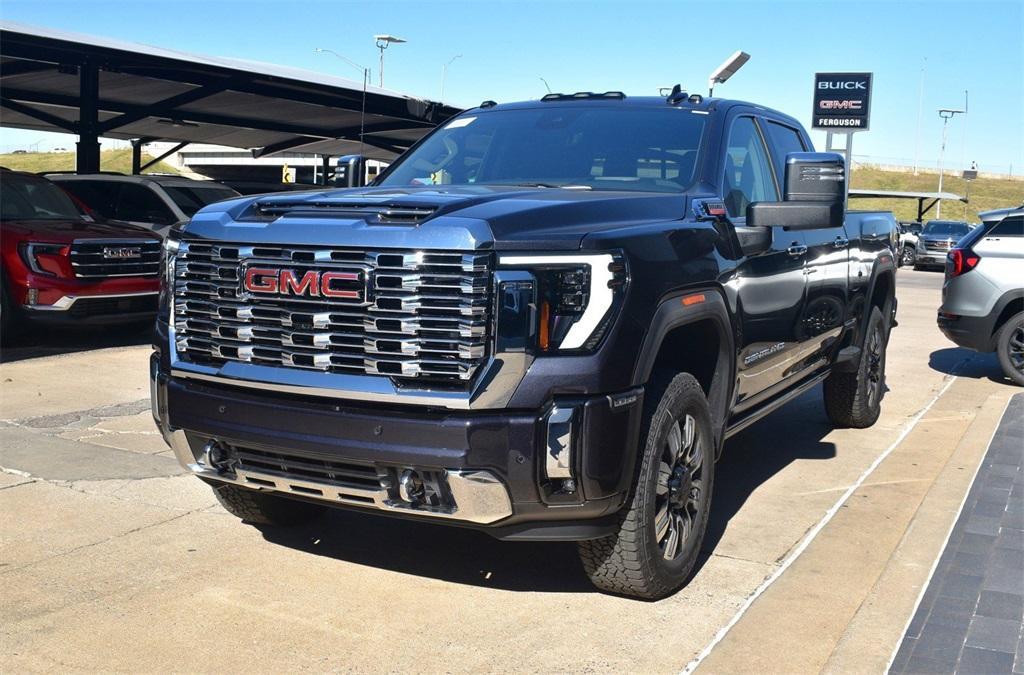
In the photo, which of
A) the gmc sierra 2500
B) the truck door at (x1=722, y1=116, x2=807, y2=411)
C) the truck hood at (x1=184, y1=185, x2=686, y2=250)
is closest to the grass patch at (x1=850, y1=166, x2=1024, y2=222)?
the truck door at (x1=722, y1=116, x2=807, y2=411)

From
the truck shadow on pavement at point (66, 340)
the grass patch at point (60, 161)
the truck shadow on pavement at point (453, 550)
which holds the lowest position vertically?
the truck shadow on pavement at point (66, 340)

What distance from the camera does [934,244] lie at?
3391 centimetres

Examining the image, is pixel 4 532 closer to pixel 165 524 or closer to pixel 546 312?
pixel 165 524

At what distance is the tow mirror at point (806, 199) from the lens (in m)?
4.79

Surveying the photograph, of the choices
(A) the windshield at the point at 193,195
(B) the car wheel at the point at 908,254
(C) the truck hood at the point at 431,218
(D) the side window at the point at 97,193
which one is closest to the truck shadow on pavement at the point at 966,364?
(C) the truck hood at the point at 431,218

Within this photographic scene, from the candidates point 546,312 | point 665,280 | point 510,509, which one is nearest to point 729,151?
point 665,280

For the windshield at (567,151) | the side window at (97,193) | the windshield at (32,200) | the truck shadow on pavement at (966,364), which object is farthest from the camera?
the side window at (97,193)

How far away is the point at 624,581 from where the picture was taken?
13.6 ft

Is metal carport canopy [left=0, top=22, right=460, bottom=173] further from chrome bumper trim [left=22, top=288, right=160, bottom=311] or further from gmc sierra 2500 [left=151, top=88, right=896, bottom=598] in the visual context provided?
gmc sierra 2500 [left=151, top=88, right=896, bottom=598]

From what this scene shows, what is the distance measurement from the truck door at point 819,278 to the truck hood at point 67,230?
7.06 meters

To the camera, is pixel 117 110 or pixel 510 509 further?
pixel 117 110

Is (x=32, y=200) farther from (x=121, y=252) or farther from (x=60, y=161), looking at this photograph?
(x=60, y=161)

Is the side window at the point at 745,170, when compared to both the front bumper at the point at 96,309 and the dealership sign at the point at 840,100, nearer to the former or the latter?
the front bumper at the point at 96,309

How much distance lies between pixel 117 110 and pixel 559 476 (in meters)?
20.8
